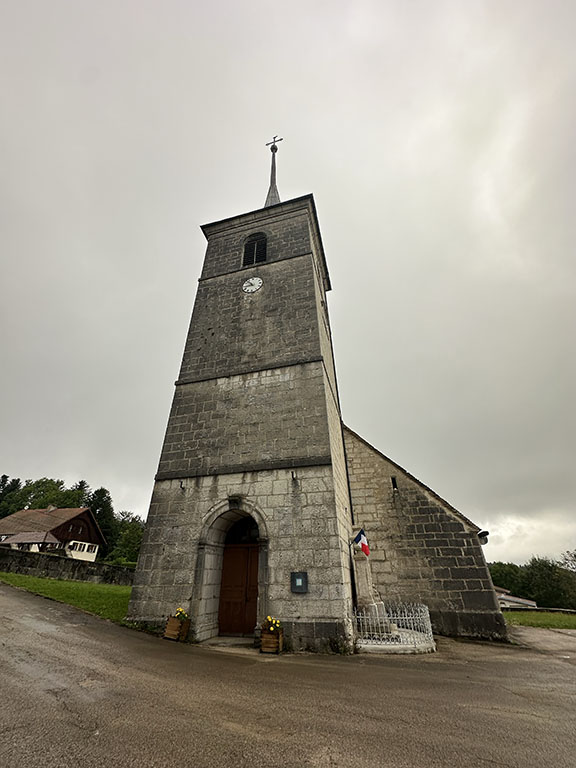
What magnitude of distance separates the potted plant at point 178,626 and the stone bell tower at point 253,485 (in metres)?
0.25

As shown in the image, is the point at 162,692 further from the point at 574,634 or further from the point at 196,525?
the point at 574,634

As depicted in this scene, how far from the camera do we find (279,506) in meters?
9.34

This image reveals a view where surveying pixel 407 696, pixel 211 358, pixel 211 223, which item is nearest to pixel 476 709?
pixel 407 696

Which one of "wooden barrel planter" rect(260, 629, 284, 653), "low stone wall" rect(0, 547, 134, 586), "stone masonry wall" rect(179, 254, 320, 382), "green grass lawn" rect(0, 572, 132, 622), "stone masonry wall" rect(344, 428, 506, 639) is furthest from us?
"low stone wall" rect(0, 547, 134, 586)

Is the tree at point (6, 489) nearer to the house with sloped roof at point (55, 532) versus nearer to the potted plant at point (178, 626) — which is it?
the house with sloped roof at point (55, 532)

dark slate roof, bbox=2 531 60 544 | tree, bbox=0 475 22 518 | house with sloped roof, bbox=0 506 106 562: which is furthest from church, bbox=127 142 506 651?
tree, bbox=0 475 22 518

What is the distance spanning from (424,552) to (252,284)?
11.9 m

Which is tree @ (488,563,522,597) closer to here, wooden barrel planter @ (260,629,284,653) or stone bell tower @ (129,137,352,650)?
stone bell tower @ (129,137,352,650)

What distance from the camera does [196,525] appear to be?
31.9 feet

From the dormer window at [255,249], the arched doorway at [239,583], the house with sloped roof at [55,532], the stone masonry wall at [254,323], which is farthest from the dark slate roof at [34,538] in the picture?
the dormer window at [255,249]

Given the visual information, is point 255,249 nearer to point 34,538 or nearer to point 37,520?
point 34,538

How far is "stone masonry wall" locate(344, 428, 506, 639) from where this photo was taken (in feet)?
34.7

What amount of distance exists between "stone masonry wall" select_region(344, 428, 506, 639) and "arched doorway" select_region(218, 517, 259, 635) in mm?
4431

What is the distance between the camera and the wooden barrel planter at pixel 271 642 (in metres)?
7.51
